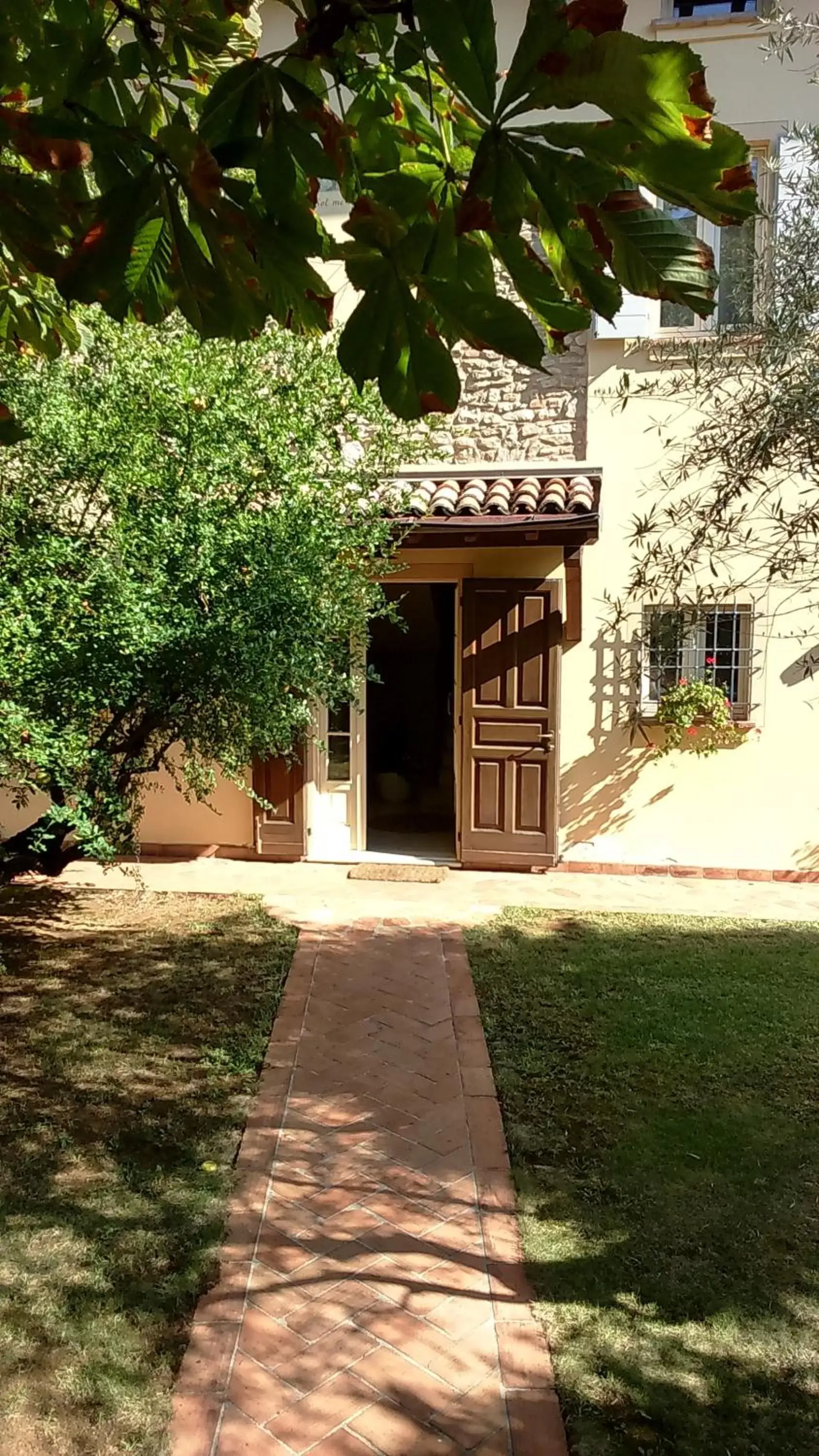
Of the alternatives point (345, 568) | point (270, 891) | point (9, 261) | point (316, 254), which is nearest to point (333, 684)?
point (345, 568)

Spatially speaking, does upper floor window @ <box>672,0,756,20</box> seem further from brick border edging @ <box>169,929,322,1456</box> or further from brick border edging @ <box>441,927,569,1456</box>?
brick border edging @ <box>169,929,322,1456</box>

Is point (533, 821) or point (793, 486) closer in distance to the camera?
point (793, 486)

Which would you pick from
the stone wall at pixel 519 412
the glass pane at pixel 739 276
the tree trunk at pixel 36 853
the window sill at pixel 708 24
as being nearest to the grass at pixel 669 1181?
the tree trunk at pixel 36 853

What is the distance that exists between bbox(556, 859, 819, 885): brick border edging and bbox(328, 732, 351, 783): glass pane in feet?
6.67

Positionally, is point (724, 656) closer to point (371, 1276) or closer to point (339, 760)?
point (339, 760)

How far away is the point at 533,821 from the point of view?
7840 mm

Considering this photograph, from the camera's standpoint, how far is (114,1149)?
3506mm

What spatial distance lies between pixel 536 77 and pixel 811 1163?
3727 mm

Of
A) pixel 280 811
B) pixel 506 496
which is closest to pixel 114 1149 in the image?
pixel 280 811

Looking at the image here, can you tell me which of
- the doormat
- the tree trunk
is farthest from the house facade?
the tree trunk

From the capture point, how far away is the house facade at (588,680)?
25.1 ft

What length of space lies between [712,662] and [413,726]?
527 cm

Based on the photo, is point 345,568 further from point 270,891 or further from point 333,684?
point 270,891

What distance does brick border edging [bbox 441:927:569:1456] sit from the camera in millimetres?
2318
